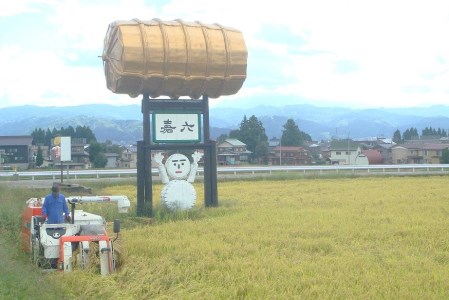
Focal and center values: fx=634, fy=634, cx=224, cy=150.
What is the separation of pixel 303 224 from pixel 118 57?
22.9 ft

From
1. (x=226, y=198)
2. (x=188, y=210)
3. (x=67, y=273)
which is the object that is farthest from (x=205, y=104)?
(x=67, y=273)

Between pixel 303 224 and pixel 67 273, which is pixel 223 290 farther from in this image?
pixel 303 224

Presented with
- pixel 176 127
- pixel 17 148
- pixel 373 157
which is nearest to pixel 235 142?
pixel 373 157

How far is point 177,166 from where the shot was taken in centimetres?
1781

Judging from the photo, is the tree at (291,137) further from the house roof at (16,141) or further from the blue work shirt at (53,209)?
the blue work shirt at (53,209)

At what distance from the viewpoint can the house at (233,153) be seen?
7407cm

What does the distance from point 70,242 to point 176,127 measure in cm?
863

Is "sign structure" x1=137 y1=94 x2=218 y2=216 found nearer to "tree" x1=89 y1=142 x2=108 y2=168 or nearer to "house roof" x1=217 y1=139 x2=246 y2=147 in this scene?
"tree" x1=89 y1=142 x2=108 y2=168

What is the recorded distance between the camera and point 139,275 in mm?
8812

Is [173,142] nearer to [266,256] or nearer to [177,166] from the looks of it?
[177,166]

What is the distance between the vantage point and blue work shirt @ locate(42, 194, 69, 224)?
10.9 m

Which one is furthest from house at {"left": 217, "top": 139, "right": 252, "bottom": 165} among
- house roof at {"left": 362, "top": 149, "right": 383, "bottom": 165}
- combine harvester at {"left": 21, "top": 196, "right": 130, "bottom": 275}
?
combine harvester at {"left": 21, "top": 196, "right": 130, "bottom": 275}

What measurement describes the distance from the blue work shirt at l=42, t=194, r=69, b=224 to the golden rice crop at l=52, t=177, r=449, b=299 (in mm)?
1242

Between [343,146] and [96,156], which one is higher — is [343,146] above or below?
above
